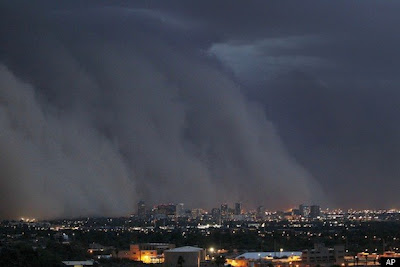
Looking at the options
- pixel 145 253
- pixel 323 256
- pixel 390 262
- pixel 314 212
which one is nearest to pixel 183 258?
pixel 323 256

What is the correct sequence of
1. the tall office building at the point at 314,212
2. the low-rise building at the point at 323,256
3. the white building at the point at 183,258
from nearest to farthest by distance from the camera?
the white building at the point at 183,258, the low-rise building at the point at 323,256, the tall office building at the point at 314,212

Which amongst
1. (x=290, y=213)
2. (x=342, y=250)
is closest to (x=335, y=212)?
(x=290, y=213)

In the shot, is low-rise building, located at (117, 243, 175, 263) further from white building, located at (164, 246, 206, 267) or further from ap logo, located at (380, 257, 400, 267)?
ap logo, located at (380, 257, 400, 267)

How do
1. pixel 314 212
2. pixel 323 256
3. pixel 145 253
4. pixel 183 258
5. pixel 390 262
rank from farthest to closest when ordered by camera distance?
1. pixel 314 212
2. pixel 145 253
3. pixel 323 256
4. pixel 183 258
5. pixel 390 262

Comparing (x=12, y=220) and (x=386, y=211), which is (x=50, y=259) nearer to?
(x=12, y=220)

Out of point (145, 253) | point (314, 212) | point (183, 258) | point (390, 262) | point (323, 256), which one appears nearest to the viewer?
point (390, 262)

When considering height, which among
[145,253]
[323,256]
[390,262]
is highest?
[145,253]

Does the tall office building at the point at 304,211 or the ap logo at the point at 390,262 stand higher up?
the tall office building at the point at 304,211

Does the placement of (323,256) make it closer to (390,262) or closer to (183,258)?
(183,258)

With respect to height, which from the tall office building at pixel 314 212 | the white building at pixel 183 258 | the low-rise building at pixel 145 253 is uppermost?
the tall office building at pixel 314 212

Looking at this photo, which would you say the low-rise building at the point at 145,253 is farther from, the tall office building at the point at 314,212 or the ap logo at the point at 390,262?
the tall office building at the point at 314,212

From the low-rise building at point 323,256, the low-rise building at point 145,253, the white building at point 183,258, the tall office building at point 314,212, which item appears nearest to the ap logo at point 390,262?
the white building at point 183,258
